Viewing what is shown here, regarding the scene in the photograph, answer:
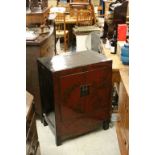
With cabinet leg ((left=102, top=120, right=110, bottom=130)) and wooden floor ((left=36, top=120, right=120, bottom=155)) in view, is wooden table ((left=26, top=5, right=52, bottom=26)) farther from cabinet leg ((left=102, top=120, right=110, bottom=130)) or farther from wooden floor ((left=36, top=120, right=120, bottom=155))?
cabinet leg ((left=102, top=120, right=110, bottom=130))

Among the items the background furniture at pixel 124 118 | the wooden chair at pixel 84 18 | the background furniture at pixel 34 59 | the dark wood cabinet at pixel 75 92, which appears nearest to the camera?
the background furniture at pixel 124 118

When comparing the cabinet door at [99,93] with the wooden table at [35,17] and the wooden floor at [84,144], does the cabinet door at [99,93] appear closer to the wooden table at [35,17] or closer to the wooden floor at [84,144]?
the wooden floor at [84,144]

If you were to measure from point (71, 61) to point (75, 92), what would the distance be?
0.29 m

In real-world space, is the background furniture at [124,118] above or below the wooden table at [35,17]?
below

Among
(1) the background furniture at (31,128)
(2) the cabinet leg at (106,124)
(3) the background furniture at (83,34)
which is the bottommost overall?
(2) the cabinet leg at (106,124)

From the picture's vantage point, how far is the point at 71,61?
2205 millimetres

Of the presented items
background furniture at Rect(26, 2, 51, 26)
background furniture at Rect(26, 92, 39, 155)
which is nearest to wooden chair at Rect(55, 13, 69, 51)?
background furniture at Rect(26, 2, 51, 26)

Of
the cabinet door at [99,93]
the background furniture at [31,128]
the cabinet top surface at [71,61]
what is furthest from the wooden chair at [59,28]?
the background furniture at [31,128]

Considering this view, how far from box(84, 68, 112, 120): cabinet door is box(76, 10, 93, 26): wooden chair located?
238 cm

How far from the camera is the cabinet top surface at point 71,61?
2.07m

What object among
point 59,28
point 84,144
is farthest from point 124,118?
point 59,28

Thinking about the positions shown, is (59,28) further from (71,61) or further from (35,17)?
(71,61)
